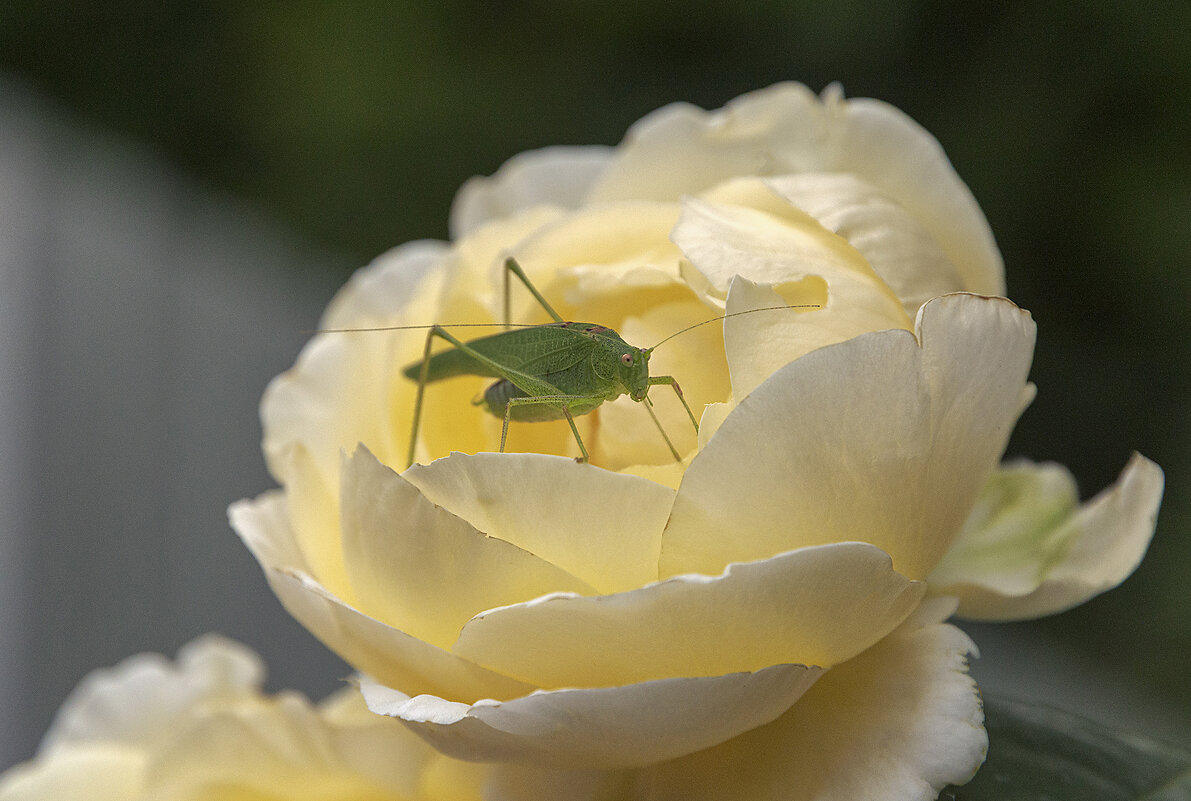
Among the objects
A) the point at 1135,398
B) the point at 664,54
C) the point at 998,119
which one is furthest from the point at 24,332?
the point at 1135,398

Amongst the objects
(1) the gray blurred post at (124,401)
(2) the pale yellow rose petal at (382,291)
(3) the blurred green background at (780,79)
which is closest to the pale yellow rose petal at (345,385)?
(2) the pale yellow rose petal at (382,291)

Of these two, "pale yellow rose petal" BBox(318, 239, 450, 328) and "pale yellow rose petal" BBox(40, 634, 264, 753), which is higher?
"pale yellow rose petal" BBox(318, 239, 450, 328)

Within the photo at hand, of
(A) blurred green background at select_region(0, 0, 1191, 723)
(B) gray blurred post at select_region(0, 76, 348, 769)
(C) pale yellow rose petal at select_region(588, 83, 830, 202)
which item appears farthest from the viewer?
(B) gray blurred post at select_region(0, 76, 348, 769)

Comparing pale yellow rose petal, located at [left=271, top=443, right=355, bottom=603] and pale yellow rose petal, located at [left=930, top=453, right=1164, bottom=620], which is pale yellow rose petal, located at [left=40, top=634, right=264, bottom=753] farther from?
pale yellow rose petal, located at [left=930, top=453, right=1164, bottom=620]

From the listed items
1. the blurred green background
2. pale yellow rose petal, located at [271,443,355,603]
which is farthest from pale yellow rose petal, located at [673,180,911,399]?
the blurred green background

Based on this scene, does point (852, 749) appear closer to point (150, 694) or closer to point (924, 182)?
point (924, 182)

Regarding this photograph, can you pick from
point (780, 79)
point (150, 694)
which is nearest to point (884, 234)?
point (150, 694)
